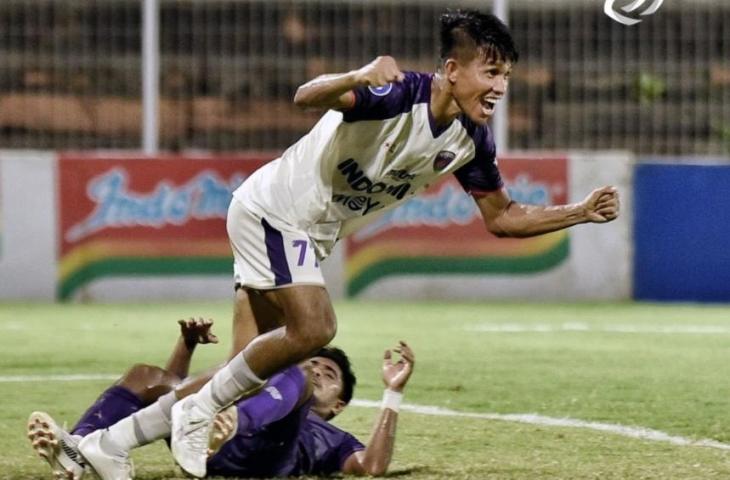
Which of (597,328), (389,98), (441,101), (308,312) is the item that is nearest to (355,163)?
(389,98)

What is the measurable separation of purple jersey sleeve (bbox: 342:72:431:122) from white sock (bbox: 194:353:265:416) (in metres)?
1.03

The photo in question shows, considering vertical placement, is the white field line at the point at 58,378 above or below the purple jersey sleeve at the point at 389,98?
below

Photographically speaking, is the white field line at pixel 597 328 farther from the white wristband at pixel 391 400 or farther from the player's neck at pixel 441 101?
the player's neck at pixel 441 101

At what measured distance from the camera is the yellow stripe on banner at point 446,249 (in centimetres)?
1616

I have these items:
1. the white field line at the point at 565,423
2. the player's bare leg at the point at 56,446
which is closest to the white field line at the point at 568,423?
the white field line at the point at 565,423

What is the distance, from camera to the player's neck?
645 centimetres

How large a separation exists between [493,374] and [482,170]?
3.52 meters

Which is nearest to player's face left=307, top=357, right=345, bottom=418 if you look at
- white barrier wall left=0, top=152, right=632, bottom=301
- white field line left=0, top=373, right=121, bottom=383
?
white field line left=0, top=373, right=121, bottom=383

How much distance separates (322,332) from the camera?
6164mm

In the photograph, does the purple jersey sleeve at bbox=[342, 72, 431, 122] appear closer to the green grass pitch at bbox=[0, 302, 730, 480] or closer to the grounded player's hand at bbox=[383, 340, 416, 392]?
the grounded player's hand at bbox=[383, 340, 416, 392]

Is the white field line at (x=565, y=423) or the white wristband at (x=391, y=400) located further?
the white field line at (x=565, y=423)

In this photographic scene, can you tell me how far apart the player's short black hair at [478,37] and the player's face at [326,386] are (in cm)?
140

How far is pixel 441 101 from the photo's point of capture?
21.2 feet

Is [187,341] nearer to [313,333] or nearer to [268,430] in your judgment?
[268,430]
